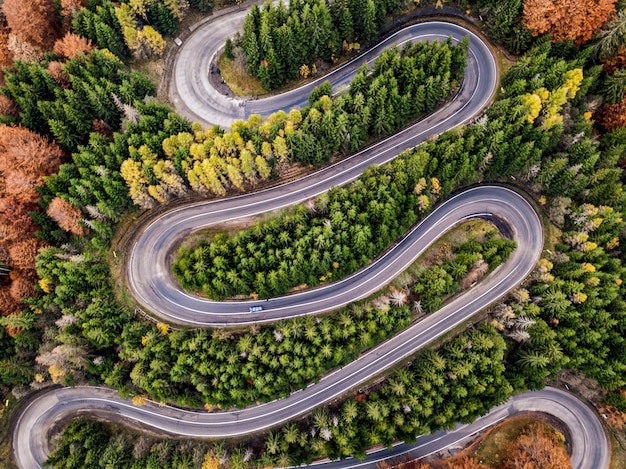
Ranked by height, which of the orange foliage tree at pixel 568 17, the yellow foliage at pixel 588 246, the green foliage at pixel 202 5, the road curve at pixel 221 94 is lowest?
the yellow foliage at pixel 588 246

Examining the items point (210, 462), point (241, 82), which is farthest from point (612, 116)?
point (210, 462)

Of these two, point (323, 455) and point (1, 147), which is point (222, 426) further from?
point (1, 147)

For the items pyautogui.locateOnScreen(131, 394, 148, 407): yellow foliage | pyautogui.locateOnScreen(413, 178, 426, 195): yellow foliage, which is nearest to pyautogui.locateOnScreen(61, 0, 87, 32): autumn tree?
pyautogui.locateOnScreen(413, 178, 426, 195): yellow foliage

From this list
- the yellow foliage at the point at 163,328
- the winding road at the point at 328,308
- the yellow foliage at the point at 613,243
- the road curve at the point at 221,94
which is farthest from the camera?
the road curve at the point at 221,94

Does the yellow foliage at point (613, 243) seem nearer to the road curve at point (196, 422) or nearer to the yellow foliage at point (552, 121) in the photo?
the yellow foliage at point (552, 121)

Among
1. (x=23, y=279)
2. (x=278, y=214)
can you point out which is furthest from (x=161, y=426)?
(x=278, y=214)

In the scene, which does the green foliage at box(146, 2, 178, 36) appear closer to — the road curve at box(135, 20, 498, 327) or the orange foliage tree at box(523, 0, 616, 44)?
the road curve at box(135, 20, 498, 327)

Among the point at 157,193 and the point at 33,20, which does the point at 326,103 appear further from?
the point at 33,20

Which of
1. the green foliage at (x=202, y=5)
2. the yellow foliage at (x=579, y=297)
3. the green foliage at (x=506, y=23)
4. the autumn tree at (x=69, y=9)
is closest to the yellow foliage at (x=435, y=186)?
the yellow foliage at (x=579, y=297)
